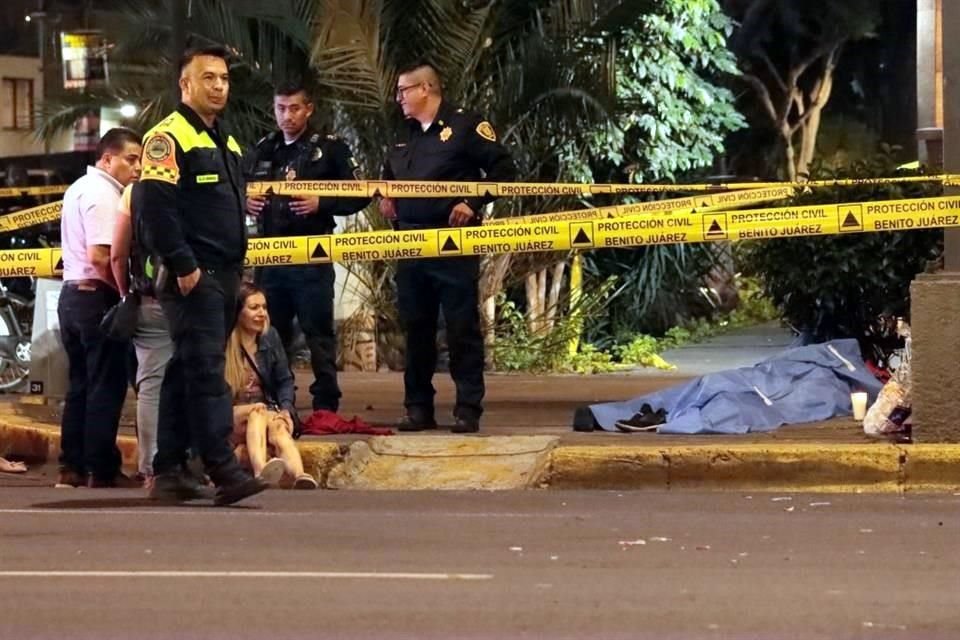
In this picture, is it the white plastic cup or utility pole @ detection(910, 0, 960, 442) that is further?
the white plastic cup

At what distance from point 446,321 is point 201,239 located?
2.26m

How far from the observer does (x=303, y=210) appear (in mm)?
9992

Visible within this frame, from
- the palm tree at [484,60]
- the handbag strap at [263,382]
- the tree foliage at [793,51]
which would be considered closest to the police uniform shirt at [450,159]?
the handbag strap at [263,382]

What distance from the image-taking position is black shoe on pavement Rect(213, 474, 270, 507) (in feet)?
25.7

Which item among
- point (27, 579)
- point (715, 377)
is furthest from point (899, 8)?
Answer: point (27, 579)

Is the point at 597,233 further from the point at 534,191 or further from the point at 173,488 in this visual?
the point at 173,488

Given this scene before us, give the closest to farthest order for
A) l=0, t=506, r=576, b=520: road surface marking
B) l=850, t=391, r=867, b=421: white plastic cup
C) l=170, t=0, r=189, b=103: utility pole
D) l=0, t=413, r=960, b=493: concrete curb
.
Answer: l=0, t=506, r=576, b=520: road surface marking → l=0, t=413, r=960, b=493: concrete curb → l=850, t=391, r=867, b=421: white plastic cup → l=170, t=0, r=189, b=103: utility pole

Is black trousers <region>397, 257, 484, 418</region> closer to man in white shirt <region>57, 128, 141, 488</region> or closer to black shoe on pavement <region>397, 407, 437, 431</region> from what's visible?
A: black shoe on pavement <region>397, 407, 437, 431</region>

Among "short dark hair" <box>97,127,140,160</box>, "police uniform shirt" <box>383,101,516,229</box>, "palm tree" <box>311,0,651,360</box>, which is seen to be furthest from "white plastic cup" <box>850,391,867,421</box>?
"palm tree" <box>311,0,651,360</box>

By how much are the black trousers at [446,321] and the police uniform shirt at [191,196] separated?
1919 mm

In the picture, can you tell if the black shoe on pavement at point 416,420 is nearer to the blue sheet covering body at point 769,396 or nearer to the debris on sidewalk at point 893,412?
the blue sheet covering body at point 769,396

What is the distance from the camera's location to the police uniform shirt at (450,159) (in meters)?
9.57

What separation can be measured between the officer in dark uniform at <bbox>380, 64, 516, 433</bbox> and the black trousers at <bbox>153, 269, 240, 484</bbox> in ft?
6.27

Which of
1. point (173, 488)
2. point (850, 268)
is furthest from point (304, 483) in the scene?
point (850, 268)
